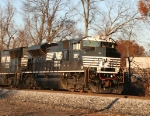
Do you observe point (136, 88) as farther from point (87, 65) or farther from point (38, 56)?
point (38, 56)

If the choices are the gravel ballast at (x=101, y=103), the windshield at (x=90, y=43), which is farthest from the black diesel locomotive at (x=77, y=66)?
the gravel ballast at (x=101, y=103)

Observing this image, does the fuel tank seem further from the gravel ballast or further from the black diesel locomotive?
the gravel ballast

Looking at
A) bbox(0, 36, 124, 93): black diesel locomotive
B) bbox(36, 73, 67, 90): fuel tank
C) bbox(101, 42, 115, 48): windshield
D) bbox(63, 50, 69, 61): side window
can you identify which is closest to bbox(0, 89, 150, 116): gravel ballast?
bbox(0, 36, 124, 93): black diesel locomotive

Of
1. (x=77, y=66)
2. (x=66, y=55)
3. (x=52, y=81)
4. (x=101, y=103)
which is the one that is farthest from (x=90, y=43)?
(x=101, y=103)

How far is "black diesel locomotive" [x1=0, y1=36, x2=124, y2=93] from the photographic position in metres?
17.1

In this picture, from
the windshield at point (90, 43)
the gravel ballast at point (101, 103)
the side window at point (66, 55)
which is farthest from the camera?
the side window at point (66, 55)

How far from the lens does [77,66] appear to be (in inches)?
704

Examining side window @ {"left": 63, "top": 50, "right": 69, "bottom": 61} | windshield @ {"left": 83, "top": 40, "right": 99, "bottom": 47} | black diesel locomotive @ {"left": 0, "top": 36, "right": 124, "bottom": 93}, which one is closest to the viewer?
black diesel locomotive @ {"left": 0, "top": 36, "right": 124, "bottom": 93}

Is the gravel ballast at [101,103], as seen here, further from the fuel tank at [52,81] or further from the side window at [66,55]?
the side window at [66,55]

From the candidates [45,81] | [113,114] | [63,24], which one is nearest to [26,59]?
[45,81]

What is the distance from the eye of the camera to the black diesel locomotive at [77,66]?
17.1 meters

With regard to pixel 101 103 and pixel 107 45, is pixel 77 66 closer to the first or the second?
pixel 107 45

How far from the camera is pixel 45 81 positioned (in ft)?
69.1

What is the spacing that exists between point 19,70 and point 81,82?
886cm
